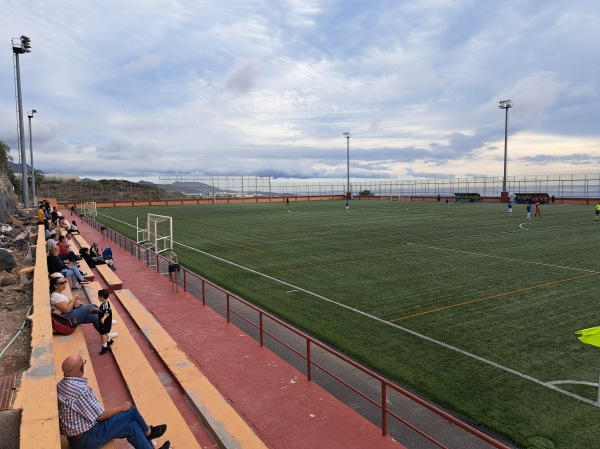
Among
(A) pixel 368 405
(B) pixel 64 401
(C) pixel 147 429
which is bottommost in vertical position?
(A) pixel 368 405

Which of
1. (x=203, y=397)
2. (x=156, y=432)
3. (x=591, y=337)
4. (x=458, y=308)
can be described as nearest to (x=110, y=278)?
(x=203, y=397)

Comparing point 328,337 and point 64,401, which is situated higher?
point 64,401

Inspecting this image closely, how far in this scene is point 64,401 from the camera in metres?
5.29

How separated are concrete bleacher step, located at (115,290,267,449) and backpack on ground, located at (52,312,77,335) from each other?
5.02 ft

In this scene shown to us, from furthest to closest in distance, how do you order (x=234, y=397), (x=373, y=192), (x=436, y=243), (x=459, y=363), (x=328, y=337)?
(x=373, y=192) → (x=436, y=243) → (x=328, y=337) → (x=459, y=363) → (x=234, y=397)

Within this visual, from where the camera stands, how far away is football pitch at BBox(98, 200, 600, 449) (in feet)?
25.2

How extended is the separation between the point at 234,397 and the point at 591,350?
7.56 metres

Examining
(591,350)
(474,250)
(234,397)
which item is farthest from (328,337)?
(474,250)

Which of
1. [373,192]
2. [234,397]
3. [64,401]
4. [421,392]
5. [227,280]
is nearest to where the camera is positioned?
[64,401]

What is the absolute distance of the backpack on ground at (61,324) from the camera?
932 cm

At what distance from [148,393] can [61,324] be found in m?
3.25

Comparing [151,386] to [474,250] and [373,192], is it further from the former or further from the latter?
[373,192]

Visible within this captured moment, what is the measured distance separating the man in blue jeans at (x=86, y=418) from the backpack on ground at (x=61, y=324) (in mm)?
4340

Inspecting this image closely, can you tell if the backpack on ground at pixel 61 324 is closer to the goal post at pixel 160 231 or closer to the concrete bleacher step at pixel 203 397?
the concrete bleacher step at pixel 203 397
